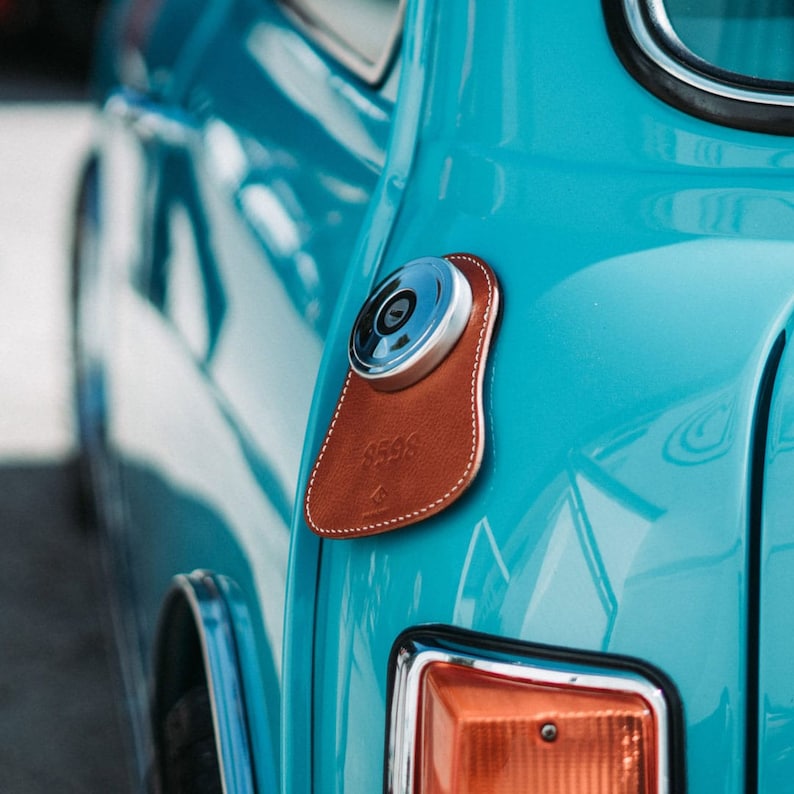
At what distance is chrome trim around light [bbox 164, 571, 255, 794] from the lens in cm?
129

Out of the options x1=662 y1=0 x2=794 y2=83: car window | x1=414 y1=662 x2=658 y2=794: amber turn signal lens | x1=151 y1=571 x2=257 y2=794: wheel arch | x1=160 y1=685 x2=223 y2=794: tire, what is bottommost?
x1=160 y1=685 x2=223 y2=794: tire

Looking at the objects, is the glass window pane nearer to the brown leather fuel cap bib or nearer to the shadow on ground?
the brown leather fuel cap bib

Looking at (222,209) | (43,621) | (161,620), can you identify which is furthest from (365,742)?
(43,621)

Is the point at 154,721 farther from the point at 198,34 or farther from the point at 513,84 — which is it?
the point at 198,34

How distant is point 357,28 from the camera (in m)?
1.78

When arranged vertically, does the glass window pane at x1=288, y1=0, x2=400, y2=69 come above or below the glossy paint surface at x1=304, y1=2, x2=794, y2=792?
above

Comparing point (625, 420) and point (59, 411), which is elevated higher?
point (625, 420)

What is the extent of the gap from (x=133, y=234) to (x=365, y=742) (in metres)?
1.46

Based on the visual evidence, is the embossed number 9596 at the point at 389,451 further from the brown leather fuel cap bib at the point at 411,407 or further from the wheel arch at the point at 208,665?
the wheel arch at the point at 208,665

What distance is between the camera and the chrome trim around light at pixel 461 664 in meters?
0.96

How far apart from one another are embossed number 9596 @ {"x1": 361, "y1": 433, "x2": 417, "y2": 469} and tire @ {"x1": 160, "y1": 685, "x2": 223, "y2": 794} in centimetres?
48

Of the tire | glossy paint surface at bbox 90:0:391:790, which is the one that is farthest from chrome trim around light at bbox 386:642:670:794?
the tire

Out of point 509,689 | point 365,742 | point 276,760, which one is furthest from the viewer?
point 276,760

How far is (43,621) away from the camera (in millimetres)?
3010
